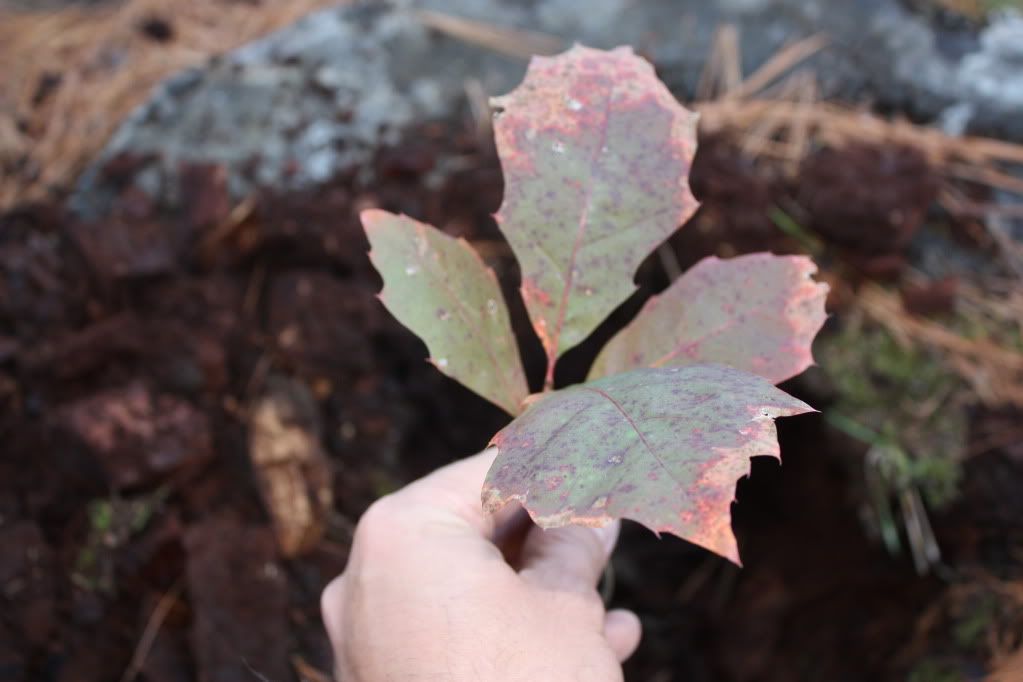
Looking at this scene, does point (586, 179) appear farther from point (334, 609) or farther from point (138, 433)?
point (138, 433)

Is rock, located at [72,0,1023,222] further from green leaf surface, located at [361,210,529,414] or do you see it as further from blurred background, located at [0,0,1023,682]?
green leaf surface, located at [361,210,529,414]

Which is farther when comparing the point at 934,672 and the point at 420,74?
the point at 420,74

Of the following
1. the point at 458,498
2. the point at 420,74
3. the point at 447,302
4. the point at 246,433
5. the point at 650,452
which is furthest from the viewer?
the point at 420,74

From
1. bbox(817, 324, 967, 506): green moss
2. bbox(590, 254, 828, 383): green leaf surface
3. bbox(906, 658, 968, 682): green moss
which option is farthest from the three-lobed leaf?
bbox(906, 658, 968, 682): green moss

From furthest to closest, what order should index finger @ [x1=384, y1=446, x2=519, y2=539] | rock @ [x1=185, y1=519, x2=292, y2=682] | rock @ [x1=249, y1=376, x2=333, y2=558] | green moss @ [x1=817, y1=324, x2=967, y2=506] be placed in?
green moss @ [x1=817, y1=324, x2=967, y2=506] < rock @ [x1=249, y1=376, x2=333, y2=558] < rock @ [x1=185, y1=519, x2=292, y2=682] < index finger @ [x1=384, y1=446, x2=519, y2=539]

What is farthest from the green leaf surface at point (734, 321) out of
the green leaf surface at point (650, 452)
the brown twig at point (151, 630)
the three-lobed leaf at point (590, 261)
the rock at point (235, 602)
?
the brown twig at point (151, 630)

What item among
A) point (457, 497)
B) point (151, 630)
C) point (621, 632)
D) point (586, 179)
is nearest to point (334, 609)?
point (457, 497)
